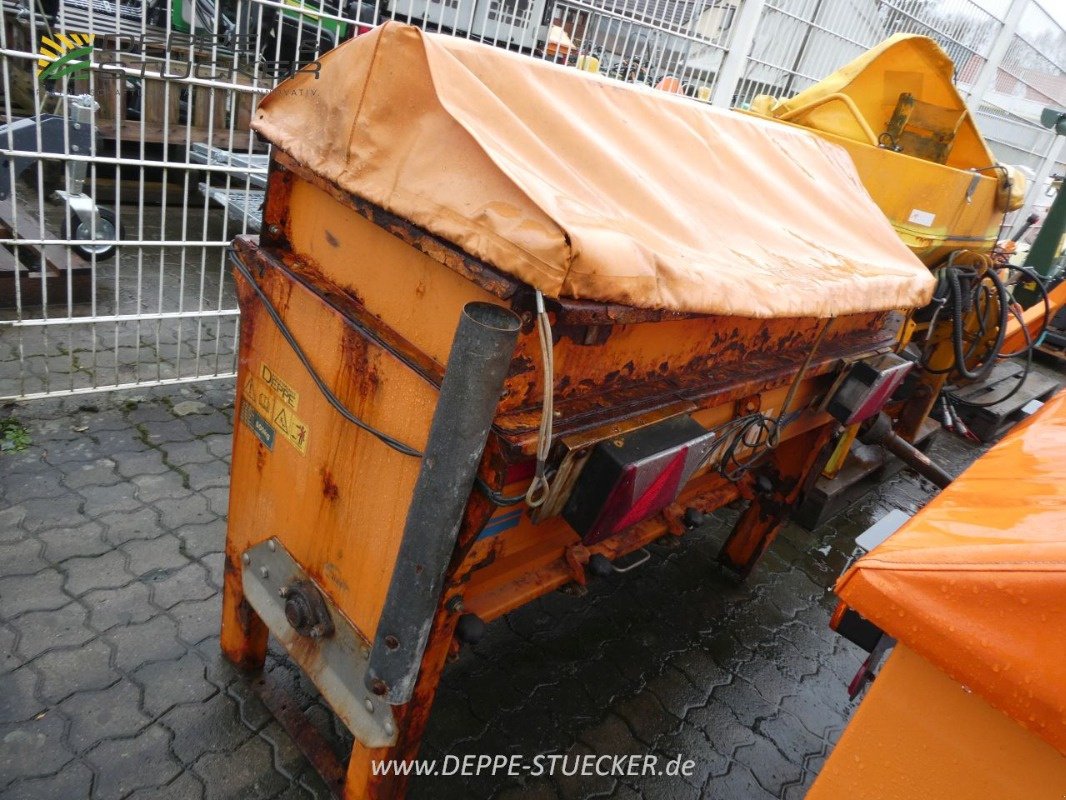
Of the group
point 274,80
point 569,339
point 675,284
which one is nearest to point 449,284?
point 569,339

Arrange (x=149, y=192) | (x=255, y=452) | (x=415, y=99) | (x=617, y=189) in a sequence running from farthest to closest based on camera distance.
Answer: (x=149, y=192)
(x=255, y=452)
(x=617, y=189)
(x=415, y=99)

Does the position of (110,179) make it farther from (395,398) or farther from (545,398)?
(545,398)

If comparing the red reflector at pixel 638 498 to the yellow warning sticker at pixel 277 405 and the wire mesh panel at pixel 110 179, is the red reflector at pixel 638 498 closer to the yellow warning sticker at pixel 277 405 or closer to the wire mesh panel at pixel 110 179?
the yellow warning sticker at pixel 277 405

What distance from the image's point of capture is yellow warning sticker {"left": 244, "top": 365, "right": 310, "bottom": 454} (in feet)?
5.37

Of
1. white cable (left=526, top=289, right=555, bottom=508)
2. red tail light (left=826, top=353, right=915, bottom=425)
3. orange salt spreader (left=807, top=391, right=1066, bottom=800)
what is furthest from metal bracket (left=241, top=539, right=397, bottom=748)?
red tail light (left=826, top=353, right=915, bottom=425)

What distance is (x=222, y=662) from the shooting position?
2.21 meters

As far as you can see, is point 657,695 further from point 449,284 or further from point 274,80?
point 274,80

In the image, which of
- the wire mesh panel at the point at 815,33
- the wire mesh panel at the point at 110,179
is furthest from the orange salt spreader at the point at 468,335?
the wire mesh panel at the point at 815,33

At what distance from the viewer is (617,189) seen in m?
1.39

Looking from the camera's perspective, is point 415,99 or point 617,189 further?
point 617,189

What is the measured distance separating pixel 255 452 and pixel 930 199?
133 inches

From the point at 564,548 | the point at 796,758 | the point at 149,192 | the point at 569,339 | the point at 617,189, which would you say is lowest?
the point at 796,758

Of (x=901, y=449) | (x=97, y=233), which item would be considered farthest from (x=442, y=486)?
(x=97, y=233)

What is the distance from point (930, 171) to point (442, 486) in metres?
3.29
